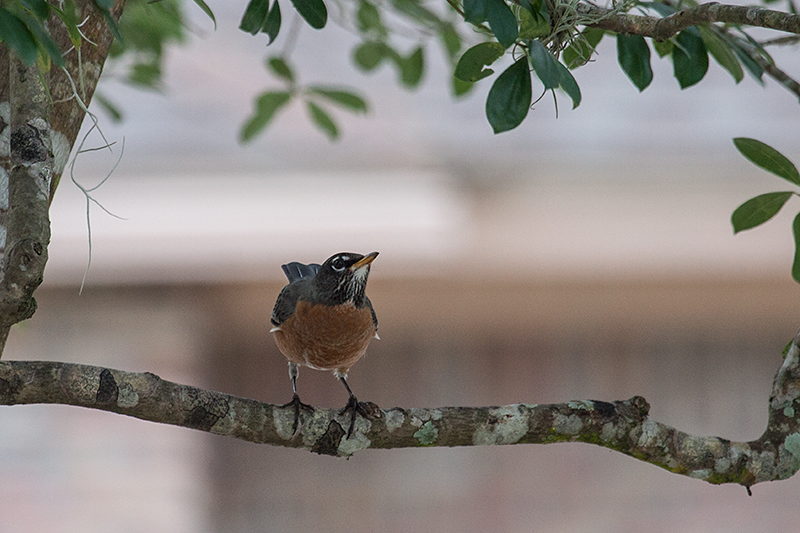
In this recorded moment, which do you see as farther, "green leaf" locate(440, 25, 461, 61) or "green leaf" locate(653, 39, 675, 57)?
"green leaf" locate(440, 25, 461, 61)

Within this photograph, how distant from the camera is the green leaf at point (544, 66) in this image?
4.91ft

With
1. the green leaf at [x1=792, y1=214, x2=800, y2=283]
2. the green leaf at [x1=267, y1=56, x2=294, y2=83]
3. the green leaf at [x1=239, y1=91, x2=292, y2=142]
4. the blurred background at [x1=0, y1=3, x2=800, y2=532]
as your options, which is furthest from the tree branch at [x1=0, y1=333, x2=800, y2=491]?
the blurred background at [x1=0, y1=3, x2=800, y2=532]

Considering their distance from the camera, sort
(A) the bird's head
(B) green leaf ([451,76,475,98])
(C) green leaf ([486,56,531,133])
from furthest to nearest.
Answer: (A) the bird's head → (B) green leaf ([451,76,475,98]) → (C) green leaf ([486,56,531,133])

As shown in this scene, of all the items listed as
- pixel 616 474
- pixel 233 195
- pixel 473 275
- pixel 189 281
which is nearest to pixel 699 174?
pixel 473 275

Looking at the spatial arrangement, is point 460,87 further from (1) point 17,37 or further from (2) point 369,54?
(1) point 17,37

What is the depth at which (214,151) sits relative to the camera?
20.0 feet

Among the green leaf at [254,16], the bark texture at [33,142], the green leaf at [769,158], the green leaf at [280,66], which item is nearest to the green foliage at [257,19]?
the green leaf at [254,16]

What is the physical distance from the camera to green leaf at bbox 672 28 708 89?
1902 millimetres

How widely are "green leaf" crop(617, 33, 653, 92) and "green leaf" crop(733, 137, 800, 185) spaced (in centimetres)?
24

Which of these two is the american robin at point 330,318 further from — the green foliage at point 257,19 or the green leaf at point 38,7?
the green leaf at point 38,7

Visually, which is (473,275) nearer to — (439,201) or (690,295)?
(439,201)

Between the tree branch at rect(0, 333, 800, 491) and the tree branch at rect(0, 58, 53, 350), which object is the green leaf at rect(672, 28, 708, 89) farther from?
the tree branch at rect(0, 58, 53, 350)

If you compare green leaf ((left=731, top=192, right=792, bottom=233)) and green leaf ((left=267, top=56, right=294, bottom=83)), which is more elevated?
green leaf ((left=267, top=56, right=294, bottom=83))

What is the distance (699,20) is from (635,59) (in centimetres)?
28
